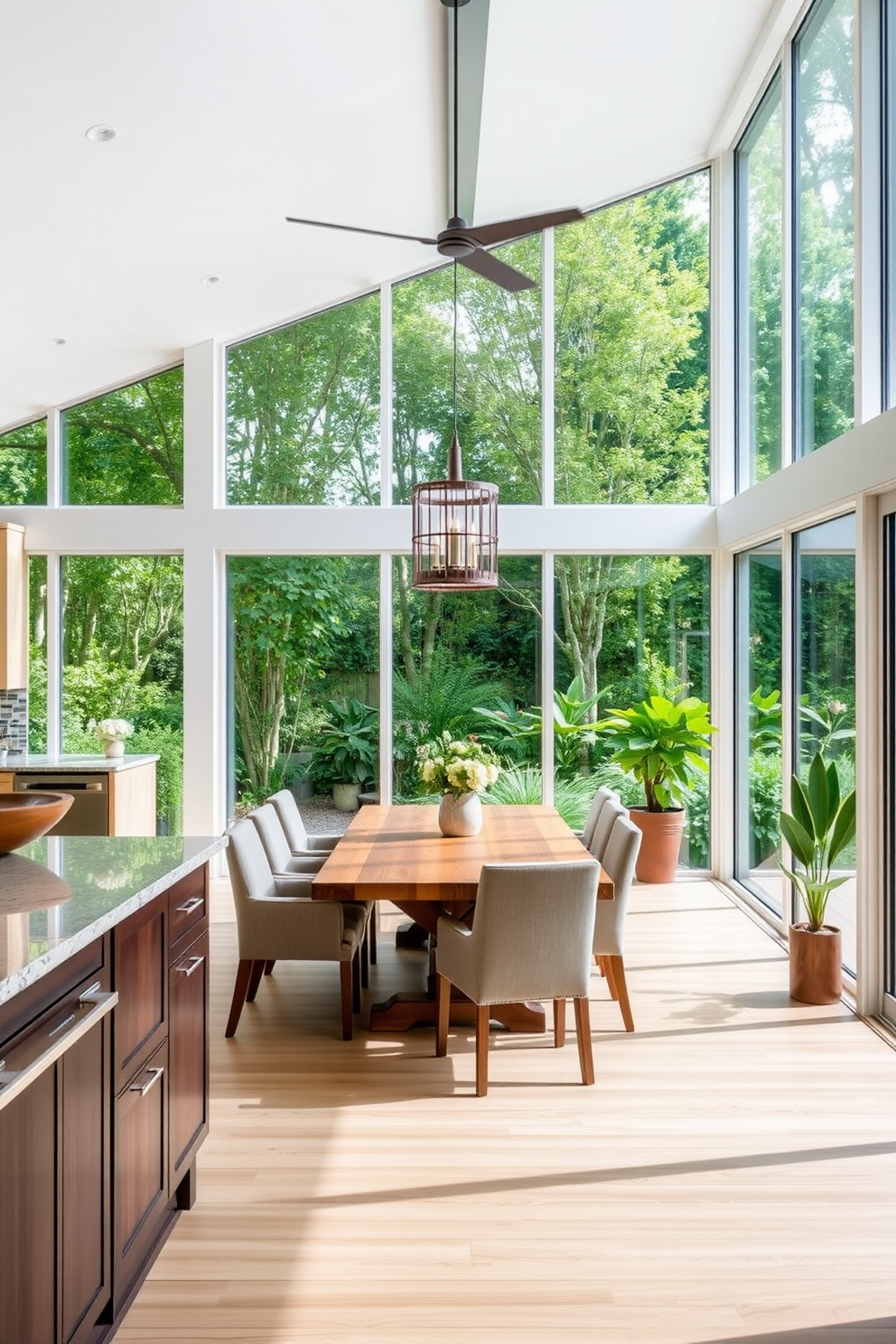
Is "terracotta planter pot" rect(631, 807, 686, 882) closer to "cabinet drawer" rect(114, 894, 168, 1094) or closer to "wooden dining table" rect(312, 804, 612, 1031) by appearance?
"wooden dining table" rect(312, 804, 612, 1031)

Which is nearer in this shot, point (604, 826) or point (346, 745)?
point (604, 826)

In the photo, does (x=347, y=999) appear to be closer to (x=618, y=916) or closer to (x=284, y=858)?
(x=284, y=858)

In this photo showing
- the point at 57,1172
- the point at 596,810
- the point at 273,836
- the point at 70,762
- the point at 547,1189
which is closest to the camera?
the point at 57,1172

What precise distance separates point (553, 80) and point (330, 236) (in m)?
1.51

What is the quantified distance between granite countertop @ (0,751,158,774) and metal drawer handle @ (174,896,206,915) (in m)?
3.63

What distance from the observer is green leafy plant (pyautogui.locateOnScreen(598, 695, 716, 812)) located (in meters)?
6.61

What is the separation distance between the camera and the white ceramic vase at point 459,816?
463 centimetres

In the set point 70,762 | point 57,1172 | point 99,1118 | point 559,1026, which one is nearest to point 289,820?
point 559,1026

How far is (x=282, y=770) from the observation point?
688 centimetres

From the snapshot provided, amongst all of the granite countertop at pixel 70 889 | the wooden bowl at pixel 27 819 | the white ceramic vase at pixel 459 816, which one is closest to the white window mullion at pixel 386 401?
the white ceramic vase at pixel 459 816

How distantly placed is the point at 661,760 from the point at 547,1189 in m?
4.04

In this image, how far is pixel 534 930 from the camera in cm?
347

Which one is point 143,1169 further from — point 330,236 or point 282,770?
point 330,236

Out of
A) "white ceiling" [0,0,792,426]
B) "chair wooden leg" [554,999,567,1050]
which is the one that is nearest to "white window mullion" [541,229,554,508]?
"white ceiling" [0,0,792,426]
